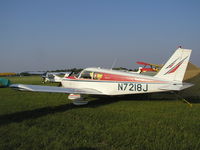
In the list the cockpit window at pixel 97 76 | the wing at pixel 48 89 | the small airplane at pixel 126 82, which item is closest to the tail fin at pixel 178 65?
the small airplane at pixel 126 82

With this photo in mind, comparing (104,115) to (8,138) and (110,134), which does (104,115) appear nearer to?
(110,134)

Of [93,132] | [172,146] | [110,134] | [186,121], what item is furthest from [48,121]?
[186,121]

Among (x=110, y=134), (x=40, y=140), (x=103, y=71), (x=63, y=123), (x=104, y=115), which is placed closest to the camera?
(x=40, y=140)

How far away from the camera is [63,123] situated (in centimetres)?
460

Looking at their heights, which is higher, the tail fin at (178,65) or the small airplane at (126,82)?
the tail fin at (178,65)

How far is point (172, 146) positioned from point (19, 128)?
353 centimetres

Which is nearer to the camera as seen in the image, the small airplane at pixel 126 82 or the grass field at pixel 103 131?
the grass field at pixel 103 131

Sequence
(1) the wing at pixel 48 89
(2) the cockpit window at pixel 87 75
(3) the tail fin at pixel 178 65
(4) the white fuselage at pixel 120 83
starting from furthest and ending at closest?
(2) the cockpit window at pixel 87 75
(4) the white fuselage at pixel 120 83
(3) the tail fin at pixel 178 65
(1) the wing at pixel 48 89

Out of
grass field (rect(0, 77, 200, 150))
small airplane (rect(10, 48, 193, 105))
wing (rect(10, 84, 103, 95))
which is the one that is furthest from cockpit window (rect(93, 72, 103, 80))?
grass field (rect(0, 77, 200, 150))

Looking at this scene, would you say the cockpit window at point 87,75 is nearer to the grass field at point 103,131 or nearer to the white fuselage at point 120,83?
the white fuselage at point 120,83

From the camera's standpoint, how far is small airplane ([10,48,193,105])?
657 centimetres

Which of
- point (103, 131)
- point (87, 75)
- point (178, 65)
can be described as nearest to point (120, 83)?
point (87, 75)

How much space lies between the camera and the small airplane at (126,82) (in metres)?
6.57

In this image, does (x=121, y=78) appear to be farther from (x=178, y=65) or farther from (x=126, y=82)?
(x=178, y=65)
